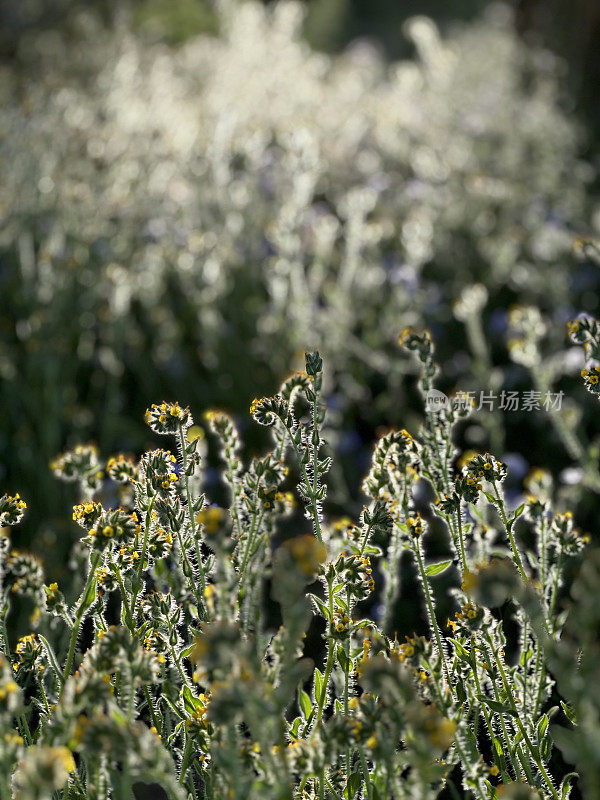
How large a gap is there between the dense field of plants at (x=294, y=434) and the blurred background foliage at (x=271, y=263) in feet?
0.09

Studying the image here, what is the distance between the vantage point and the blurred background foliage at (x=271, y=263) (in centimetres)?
344

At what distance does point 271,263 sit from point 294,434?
8.41ft

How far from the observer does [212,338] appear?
375 cm

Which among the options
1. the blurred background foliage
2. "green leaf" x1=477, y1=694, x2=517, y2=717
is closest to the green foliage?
"green leaf" x1=477, y1=694, x2=517, y2=717

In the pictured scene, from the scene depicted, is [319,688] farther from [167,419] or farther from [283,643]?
[167,419]

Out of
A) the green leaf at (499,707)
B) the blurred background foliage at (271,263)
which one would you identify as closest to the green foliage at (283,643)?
the green leaf at (499,707)

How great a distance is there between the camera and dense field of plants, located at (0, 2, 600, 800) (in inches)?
44.3

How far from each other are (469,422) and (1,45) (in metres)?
10.1

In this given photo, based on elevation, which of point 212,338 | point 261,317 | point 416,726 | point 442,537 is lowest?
point 416,726

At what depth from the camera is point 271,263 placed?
12.7ft

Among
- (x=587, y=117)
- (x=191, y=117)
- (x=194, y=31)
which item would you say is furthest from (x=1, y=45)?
(x=587, y=117)

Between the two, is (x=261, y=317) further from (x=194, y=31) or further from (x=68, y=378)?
(x=194, y=31)

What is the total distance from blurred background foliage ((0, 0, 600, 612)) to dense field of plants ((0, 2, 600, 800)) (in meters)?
0.03

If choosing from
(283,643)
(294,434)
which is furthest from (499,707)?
(294,434)
